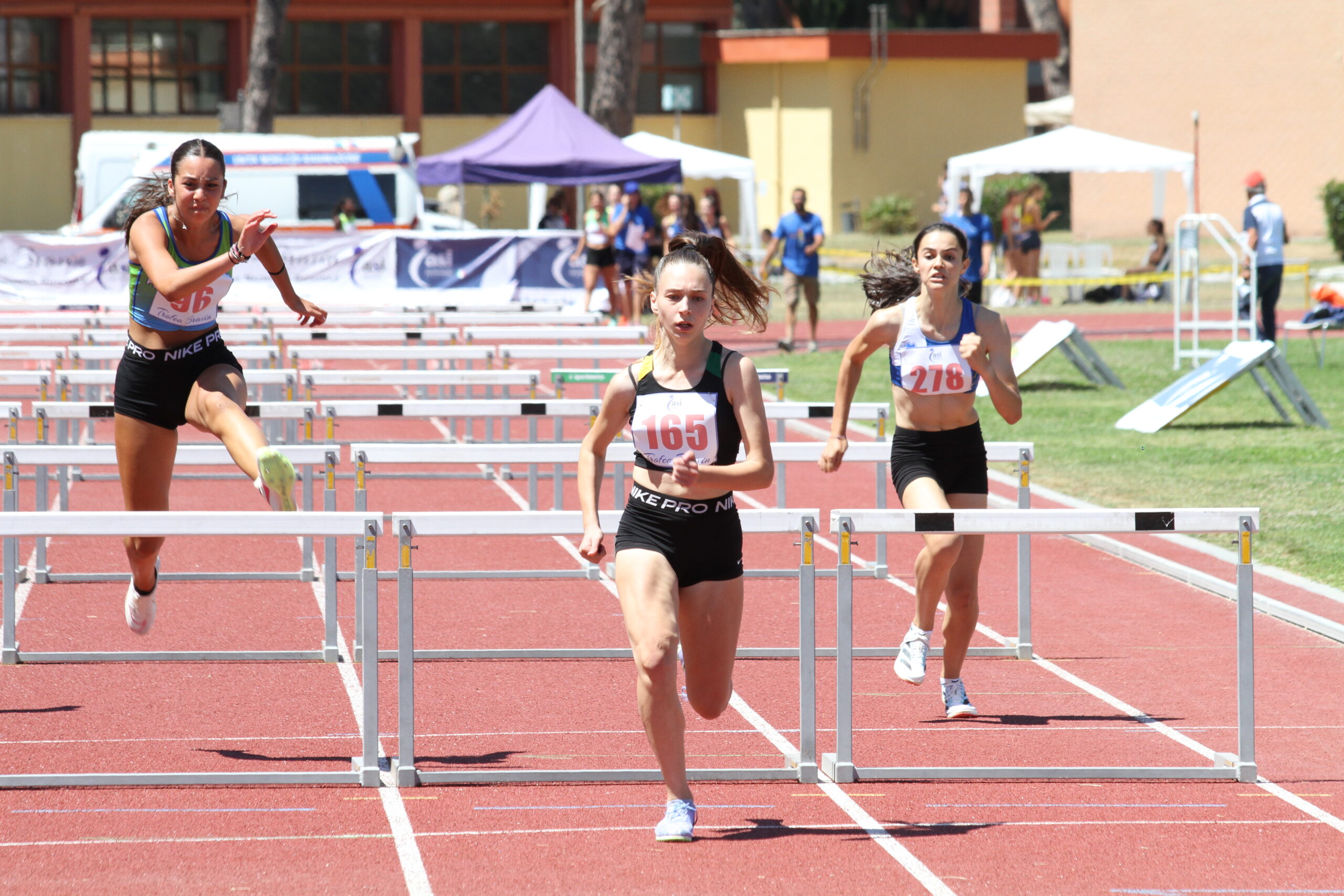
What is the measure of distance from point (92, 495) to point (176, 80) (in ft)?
120

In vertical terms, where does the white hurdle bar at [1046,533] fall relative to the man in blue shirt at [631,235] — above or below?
below

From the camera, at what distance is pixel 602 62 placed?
37562mm

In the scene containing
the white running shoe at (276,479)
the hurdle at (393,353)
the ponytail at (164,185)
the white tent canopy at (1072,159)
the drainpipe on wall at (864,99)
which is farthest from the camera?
the drainpipe on wall at (864,99)

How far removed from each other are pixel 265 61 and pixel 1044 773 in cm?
3581

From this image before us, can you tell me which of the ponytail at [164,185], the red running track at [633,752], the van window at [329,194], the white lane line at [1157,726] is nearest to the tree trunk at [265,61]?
the van window at [329,194]

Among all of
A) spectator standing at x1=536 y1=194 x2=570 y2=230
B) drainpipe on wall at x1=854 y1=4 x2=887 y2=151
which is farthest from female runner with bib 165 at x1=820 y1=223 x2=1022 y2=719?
drainpipe on wall at x1=854 y1=4 x2=887 y2=151

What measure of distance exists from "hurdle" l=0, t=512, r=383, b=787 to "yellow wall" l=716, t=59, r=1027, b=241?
43421 mm

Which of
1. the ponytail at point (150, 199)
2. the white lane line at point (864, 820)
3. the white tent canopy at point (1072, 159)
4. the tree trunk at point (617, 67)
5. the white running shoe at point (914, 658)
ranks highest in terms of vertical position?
the tree trunk at point (617, 67)

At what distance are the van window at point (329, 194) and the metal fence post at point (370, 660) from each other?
24584 mm

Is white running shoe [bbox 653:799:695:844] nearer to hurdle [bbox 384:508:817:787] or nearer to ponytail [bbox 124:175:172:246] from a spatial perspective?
hurdle [bbox 384:508:817:787]

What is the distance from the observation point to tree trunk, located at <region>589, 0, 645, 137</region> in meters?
37.3

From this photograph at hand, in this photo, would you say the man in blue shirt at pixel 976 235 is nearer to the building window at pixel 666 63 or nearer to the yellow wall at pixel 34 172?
the building window at pixel 666 63

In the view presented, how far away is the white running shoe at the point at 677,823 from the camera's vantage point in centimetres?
547

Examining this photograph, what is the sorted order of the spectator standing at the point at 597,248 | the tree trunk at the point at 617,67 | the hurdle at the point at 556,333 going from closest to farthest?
the hurdle at the point at 556,333, the spectator standing at the point at 597,248, the tree trunk at the point at 617,67
